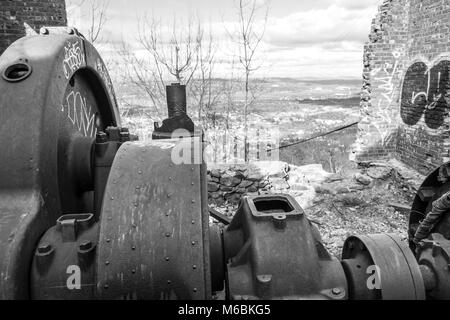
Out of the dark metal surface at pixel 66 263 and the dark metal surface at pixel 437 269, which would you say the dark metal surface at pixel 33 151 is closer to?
the dark metal surface at pixel 66 263

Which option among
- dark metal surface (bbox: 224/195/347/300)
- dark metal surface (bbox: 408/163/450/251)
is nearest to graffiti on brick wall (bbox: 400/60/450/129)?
dark metal surface (bbox: 408/163/450/251)

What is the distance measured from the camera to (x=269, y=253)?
58.2 inches

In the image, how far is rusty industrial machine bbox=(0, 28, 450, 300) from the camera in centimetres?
136

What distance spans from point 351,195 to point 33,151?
6.91m

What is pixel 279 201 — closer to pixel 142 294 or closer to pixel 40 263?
pixel 142 294

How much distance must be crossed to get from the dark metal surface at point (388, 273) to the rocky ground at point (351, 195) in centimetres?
443

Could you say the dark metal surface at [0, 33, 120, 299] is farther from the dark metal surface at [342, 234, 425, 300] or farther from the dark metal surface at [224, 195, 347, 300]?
the dark metal surface at [342, 234, 425, 300]

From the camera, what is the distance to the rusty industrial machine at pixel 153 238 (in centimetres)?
136

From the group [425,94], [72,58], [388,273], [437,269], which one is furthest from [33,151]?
[425,94]

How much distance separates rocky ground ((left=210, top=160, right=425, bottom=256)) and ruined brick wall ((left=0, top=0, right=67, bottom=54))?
5076 millimetres

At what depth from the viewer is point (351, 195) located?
7.67 m

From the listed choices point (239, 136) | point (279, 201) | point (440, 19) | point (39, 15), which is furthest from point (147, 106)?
point (279, 201)

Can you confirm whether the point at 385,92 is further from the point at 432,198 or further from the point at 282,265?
the point at 282,265

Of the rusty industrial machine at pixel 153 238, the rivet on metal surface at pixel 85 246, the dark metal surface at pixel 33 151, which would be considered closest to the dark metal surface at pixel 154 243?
the rusty industrial machine at pixel 153 238
